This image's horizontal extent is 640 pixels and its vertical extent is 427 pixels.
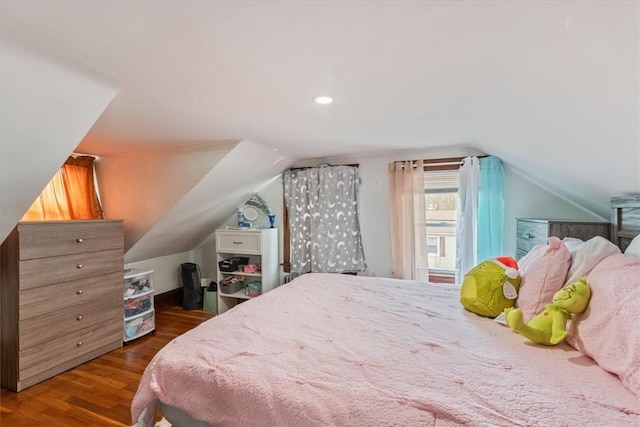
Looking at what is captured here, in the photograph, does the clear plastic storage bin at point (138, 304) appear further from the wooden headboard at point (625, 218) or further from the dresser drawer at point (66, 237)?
the wooden headboard at point (625, 218)

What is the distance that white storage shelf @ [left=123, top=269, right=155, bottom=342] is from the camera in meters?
2.97

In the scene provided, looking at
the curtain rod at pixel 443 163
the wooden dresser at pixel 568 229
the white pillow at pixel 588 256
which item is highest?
the curtain rod at pixel 443 163

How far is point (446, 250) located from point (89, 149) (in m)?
3.97

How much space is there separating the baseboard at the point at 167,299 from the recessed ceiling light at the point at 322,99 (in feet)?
11.4

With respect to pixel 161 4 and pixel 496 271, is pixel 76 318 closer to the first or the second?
pixel 161 4

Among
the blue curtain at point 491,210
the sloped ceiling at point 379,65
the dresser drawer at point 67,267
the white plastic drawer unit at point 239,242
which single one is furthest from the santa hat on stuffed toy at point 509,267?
the dresser drawer at point 67,267

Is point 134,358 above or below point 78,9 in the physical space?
below

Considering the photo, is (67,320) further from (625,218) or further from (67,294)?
(625,218)

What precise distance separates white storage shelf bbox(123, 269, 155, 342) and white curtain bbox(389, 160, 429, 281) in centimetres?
284

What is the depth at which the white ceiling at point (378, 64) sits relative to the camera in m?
0.93

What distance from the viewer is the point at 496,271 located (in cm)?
169

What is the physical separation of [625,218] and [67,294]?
13.7 feet

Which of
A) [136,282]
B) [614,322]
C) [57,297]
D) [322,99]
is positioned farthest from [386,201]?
[57,297]

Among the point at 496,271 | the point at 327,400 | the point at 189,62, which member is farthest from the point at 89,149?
the point at 496,271
